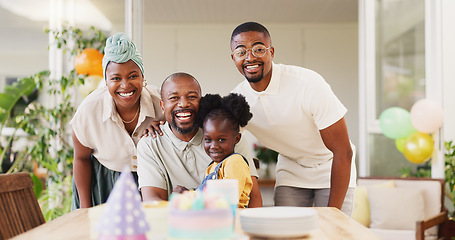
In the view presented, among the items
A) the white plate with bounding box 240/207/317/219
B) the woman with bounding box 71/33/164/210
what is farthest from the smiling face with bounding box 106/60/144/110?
the white plate with bounding box 240/207/317/219

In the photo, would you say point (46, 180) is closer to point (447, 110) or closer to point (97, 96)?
point (97, 96)

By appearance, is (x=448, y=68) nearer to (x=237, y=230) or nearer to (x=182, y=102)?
(x=182, y=102)

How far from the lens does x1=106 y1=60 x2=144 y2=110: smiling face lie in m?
2.09

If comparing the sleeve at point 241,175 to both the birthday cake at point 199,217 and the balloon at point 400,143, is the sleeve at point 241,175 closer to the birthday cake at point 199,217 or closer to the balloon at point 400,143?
the birthday cake at point 199,217

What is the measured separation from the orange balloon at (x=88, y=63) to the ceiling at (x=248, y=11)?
A: 2438 mm

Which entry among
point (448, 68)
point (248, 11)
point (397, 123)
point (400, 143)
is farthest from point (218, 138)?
point (248, 11)

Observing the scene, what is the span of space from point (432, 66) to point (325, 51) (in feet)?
11.5

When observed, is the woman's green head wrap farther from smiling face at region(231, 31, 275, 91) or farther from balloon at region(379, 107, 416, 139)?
balloon at region(379, 107, 416, 139)

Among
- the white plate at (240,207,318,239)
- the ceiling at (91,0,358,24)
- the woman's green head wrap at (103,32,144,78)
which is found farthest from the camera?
the ceiling at (91,0,358,24)

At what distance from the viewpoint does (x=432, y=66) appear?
159 inches

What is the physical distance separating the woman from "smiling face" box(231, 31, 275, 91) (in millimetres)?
415

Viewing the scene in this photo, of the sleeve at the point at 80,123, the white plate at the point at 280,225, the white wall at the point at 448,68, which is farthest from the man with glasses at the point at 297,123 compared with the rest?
the white wall at the point at 448,68

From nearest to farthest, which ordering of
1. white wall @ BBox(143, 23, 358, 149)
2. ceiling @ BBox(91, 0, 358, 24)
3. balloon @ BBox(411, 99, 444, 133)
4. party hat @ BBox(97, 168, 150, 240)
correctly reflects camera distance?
party hat @ BBox(97, 168, 150, 240), balloon @ BBox(411, 99, 444, 133), ceiling @ BBox(91, 0, 358, 24), white wall @ BBox(143, 23, 358, 149)

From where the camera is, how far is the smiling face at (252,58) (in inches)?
83.0
